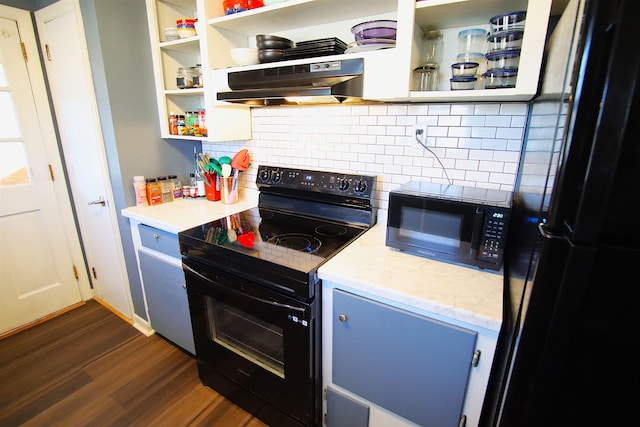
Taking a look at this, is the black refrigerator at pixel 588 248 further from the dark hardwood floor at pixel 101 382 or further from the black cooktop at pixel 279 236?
the dark hardwood floor at pixel 101 382

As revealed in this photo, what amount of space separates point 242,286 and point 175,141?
4.59 feet

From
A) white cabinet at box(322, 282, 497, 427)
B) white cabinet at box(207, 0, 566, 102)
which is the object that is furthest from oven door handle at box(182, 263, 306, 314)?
white cabinet at box(207, 0, 566, 102)

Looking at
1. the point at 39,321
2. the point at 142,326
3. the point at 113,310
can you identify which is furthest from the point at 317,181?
the point at 39,321

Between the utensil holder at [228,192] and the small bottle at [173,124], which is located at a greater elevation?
the small bottle at [173,124]

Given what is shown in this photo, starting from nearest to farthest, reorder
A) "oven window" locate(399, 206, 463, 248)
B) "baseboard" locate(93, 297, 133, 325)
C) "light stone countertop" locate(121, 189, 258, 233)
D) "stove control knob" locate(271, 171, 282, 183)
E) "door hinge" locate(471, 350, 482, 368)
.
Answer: "door hinge" locate(471, 350, 482, 368) < "oven window" locate(399, 206, 463, 248) < "light stone countertop" locate(121, 189, 258, 233) < "stove control knob" locate(271, 171, 282, 183) < "baseboard" locate(93, 297, 133, 325)

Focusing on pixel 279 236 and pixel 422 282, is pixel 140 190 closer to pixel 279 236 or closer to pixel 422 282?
pixel 279 236

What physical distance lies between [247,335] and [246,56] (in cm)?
142

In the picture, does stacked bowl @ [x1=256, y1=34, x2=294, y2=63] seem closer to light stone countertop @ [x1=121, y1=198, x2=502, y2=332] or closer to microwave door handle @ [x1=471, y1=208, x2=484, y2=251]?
light stone countertop @ [x1=121, y1=198, x2=502, y2=332]

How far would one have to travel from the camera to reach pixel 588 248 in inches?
20.1

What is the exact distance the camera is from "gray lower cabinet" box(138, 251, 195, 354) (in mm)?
1779

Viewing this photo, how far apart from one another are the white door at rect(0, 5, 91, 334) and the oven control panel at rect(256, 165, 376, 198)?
1.63 m

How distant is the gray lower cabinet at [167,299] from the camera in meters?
1.78

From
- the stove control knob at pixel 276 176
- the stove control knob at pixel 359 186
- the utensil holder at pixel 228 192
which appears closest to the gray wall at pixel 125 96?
the utensil holder at pixel 228 192

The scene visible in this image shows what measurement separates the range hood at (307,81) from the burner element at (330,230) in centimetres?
64
